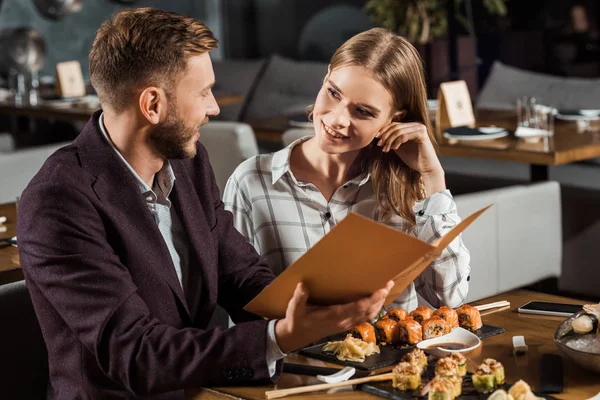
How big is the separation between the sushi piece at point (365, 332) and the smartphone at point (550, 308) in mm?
317

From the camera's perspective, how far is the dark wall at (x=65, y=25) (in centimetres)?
780

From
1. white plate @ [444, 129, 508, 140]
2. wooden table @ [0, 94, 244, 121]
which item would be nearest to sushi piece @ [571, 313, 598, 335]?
white plate @ [444, 129, 508, 140]

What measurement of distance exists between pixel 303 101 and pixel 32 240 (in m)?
4.89

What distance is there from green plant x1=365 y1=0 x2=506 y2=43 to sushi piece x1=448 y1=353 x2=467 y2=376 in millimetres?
4660

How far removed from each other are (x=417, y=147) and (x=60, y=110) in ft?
13.1

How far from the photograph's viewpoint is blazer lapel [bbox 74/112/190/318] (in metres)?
1.55

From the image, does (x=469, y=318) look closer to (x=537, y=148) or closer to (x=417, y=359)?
(x=417, y=359)

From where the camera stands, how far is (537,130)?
3723mm

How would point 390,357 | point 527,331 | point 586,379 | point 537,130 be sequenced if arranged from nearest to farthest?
point 586,379
point 390,357
point 527,331
point 537,130

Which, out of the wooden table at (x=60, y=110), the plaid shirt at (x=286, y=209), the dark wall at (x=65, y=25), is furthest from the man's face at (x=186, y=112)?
the dark wall at (x=65, y=25)

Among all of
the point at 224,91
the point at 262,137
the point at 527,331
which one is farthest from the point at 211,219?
the point at 224,91

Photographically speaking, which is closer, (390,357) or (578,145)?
(390,357)

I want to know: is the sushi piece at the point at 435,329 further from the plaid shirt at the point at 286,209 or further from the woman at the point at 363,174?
the plaid shirt at the point at 286,209

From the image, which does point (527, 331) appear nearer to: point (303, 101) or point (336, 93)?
point (336, 93)
